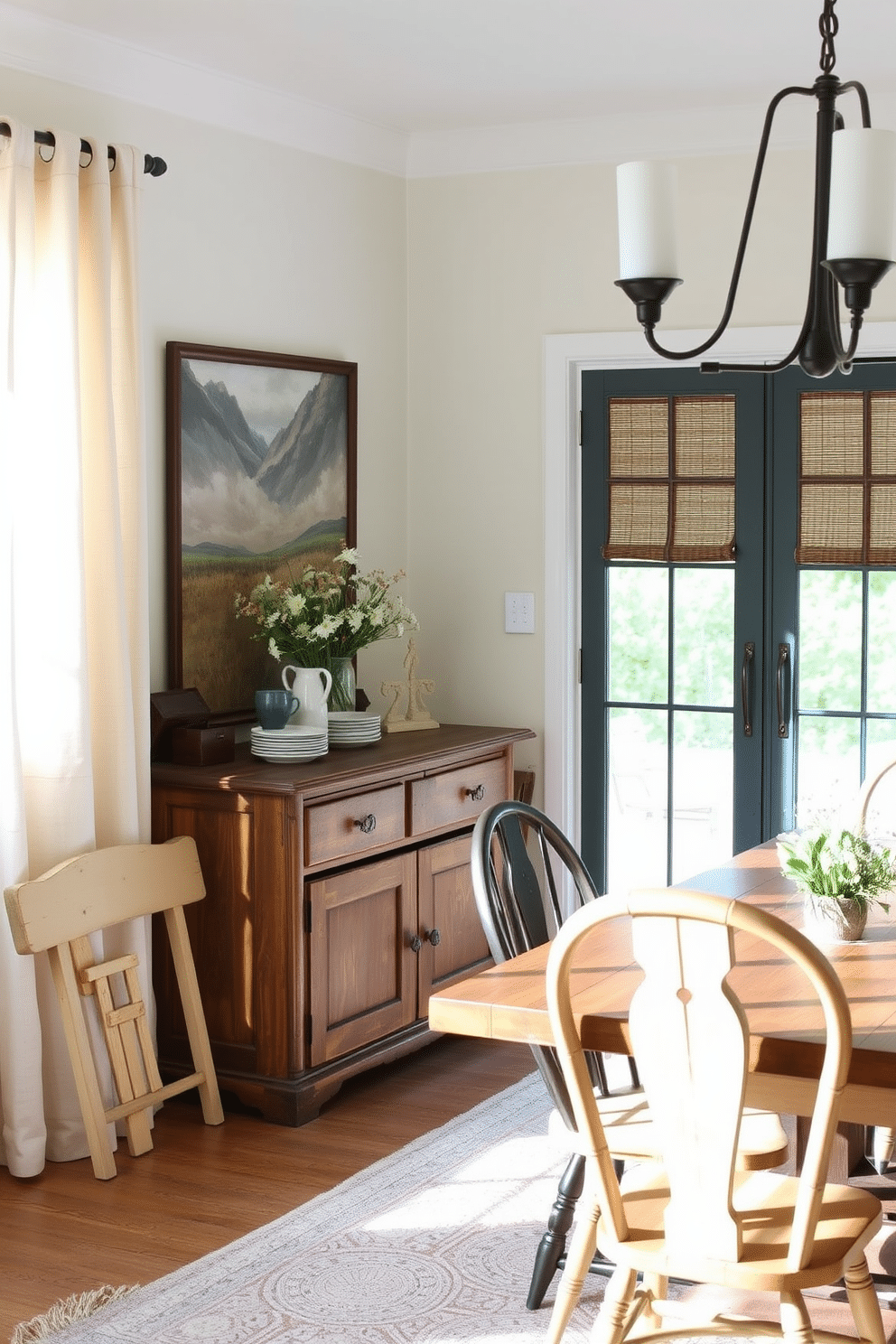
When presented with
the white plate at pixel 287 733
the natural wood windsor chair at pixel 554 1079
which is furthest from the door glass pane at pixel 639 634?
the natural wood windsor chair at pixel 554 1079

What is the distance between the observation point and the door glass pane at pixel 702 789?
4.64 m

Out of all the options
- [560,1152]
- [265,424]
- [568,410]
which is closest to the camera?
[560,1152]

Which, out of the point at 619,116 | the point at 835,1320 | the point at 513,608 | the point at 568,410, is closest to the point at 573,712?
the point at 513,608

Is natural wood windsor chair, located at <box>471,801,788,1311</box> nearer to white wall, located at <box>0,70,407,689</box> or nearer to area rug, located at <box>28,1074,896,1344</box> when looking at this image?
area rug, located at <box>28,1074,896,1344</box>

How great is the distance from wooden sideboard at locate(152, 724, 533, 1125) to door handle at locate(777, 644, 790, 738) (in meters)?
1.06

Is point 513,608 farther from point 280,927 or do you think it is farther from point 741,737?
point 280,927

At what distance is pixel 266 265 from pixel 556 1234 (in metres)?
2.79

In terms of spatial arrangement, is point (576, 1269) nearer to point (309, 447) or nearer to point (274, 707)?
point (274, 707)

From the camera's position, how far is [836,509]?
176 inches

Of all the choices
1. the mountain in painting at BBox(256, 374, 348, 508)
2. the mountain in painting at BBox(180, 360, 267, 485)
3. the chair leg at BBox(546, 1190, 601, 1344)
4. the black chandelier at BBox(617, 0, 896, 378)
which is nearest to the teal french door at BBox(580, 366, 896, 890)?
the mountain in painting at BBox(256, 374, 348, 508)

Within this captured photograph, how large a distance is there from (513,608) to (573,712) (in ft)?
1.25

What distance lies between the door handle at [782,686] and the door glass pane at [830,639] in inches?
1.6

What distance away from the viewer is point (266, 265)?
4.41m

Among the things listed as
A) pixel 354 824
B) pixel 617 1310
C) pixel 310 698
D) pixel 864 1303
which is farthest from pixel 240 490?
pixel 864 1303
